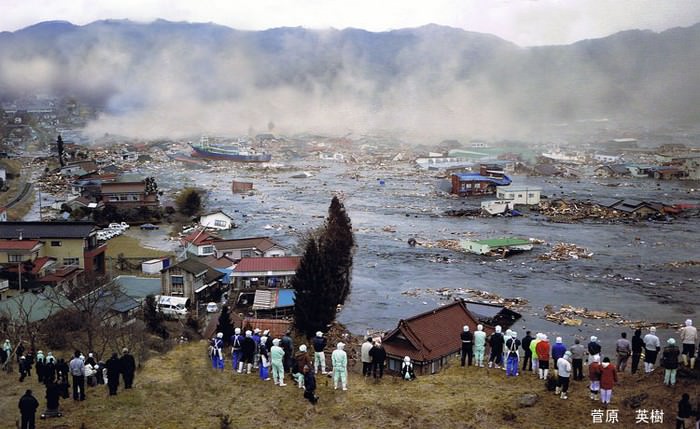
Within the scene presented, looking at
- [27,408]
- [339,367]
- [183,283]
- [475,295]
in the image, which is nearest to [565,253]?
[475,295]

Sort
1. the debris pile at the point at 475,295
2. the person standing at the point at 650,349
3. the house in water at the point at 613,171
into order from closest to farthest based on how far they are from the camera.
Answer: the person standing at the point at 650,349, the debris pile at the point at 475,295, the house in water at the point at 613,171

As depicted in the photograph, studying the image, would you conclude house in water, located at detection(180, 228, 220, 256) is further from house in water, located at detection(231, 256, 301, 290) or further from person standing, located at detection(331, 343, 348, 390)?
person standing, located at detection(331, 343, 348, 390)

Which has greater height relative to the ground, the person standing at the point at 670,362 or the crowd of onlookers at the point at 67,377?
the person standing at the point at 670,362

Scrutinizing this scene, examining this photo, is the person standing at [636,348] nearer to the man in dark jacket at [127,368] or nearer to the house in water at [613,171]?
the man in dark jacket at [127,368]

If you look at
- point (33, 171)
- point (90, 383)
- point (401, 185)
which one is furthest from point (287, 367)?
point (33, 171)

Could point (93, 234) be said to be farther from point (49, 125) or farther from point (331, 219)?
point (49, 125)

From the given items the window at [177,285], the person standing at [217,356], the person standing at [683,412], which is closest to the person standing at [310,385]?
the person standing at [217,356]
